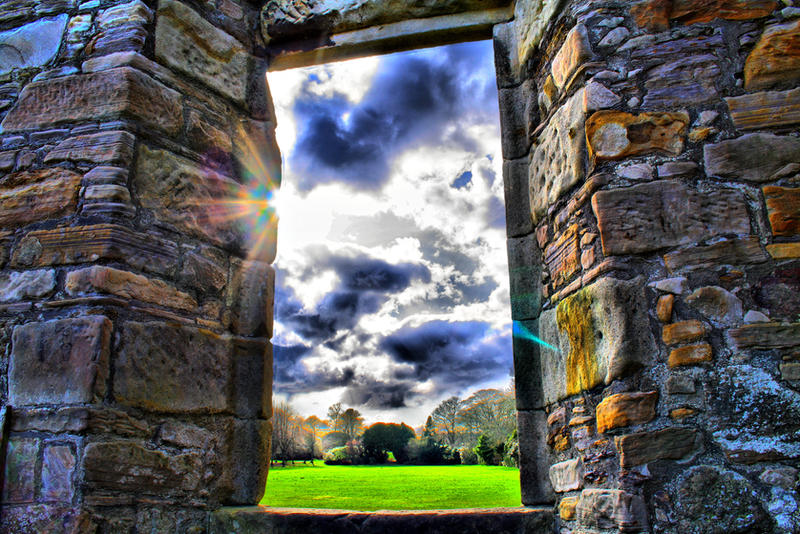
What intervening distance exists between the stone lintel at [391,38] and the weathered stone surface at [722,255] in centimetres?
172

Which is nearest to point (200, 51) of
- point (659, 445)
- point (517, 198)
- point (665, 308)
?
point (517, 198)

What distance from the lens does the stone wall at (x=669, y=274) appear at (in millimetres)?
1723

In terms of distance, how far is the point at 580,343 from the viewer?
210 cm

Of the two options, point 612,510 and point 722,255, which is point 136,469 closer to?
point 612,510

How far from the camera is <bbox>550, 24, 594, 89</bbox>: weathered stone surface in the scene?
2.25 m

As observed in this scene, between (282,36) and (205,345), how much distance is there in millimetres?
1811

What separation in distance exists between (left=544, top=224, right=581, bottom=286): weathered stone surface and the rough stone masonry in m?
0.01

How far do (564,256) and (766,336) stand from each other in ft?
2.54

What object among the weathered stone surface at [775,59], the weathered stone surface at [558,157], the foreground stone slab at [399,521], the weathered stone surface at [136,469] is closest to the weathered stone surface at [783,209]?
the weathered stone surface at [775,59]

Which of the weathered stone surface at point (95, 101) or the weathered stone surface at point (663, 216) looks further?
the weathered stone surface at point (95, 101)

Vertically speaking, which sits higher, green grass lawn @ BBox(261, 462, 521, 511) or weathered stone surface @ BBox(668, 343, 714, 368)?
weathered stone surface @ BBox(668, 343, 714, 368)

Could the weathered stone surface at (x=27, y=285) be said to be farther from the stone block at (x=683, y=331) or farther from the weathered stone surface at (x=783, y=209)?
the weathered stone surface at (x=783, y=209)

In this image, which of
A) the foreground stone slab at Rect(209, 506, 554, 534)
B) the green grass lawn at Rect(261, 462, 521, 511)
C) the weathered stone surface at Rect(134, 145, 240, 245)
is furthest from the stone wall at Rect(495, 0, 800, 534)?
the weathered stone surface at Rect(134, 145, 240, 245)

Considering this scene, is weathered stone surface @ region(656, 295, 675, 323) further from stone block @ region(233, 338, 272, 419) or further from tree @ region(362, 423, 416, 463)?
tree @ region(362, 423, 416, 463)
